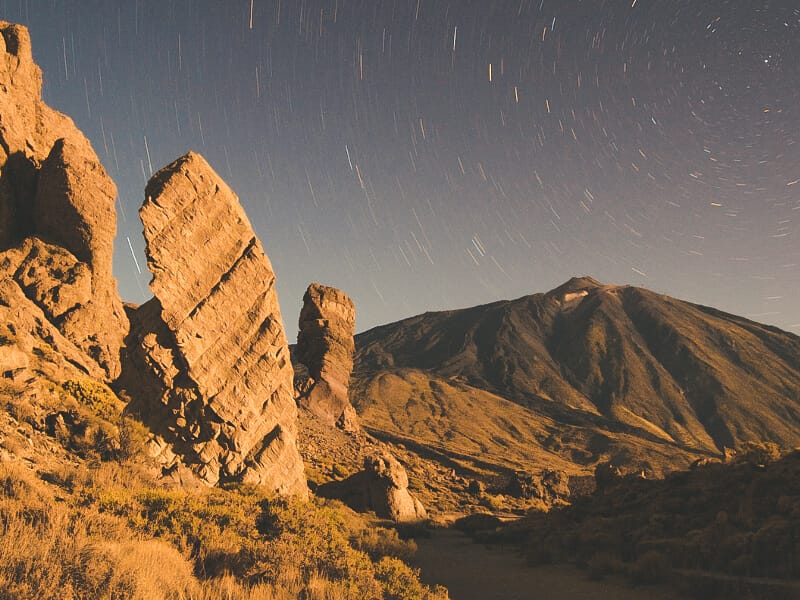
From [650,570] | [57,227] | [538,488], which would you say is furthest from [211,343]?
[538,488]

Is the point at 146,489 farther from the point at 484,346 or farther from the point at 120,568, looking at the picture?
the point at 484,346

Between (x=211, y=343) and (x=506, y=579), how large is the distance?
38.6 ft

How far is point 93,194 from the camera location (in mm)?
26969

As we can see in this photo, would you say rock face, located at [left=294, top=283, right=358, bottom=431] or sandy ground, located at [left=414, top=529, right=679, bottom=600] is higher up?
rock face, located at [left=294, top=283, right=358, bottom=431]

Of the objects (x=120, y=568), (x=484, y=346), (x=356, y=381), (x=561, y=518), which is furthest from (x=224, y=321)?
(x=484, y=346)

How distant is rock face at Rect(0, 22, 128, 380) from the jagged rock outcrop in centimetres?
1035

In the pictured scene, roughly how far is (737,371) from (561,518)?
17171cm

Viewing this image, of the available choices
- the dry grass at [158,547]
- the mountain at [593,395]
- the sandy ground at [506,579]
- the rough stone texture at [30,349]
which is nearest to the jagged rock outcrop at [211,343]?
the rough stone texture at [30,349]

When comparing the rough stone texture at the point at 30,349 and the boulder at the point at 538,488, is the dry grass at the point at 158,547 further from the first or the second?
the boulder at the point at 538,488

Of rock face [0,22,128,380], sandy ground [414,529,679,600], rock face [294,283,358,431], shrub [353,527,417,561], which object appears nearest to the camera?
sandy ground [414,529,679,600]

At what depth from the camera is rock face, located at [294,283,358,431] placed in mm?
59062

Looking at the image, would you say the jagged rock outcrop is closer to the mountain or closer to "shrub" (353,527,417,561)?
"shrub" (353,527,417,561)

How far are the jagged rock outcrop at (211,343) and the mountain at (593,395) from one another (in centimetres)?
6294

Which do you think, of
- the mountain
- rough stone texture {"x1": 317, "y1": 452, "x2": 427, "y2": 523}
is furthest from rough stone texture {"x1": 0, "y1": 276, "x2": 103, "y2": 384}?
the mountain
